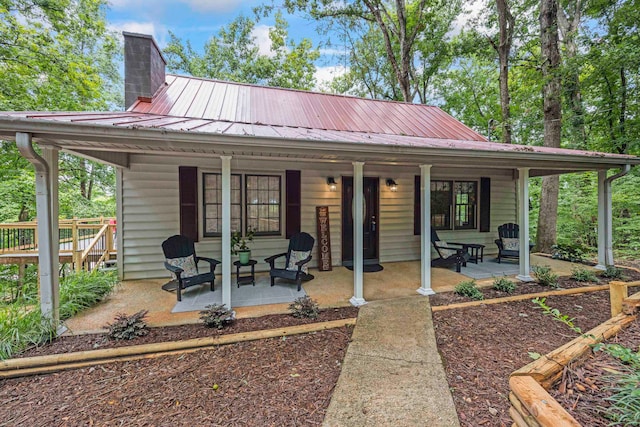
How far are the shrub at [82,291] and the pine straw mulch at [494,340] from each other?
15.2 ft

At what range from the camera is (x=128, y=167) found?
484cm

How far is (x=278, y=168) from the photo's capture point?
5.63m

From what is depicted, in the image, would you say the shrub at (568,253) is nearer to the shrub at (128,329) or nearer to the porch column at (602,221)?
the porch column at (602,221)

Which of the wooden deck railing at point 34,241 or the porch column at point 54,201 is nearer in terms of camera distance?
the porch column at point 54,201

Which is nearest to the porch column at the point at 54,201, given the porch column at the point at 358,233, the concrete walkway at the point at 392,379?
the concrete walkway at the point at 392,379

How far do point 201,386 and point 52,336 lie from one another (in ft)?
6.67

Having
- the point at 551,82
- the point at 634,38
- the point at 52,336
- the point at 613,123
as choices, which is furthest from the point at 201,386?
the point at 613,123

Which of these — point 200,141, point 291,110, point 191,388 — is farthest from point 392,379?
point 291,110

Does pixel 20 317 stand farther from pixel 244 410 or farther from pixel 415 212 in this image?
pixel 415 212

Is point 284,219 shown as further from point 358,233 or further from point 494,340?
point 494,340

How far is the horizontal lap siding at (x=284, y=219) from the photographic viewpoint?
4992 millimetres

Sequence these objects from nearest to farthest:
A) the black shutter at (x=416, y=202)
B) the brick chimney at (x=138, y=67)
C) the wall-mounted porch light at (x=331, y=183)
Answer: the brick chimney at (x=138, y=67) → the wall-mounted porch light at (x=331, y=183) → the black shutter at (x=416, y=202)

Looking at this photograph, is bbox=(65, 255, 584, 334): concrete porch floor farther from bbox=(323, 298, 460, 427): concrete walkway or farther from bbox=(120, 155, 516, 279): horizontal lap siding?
bbox=(323, 298, 460, 427): concrete walkway

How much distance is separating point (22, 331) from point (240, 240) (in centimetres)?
311
